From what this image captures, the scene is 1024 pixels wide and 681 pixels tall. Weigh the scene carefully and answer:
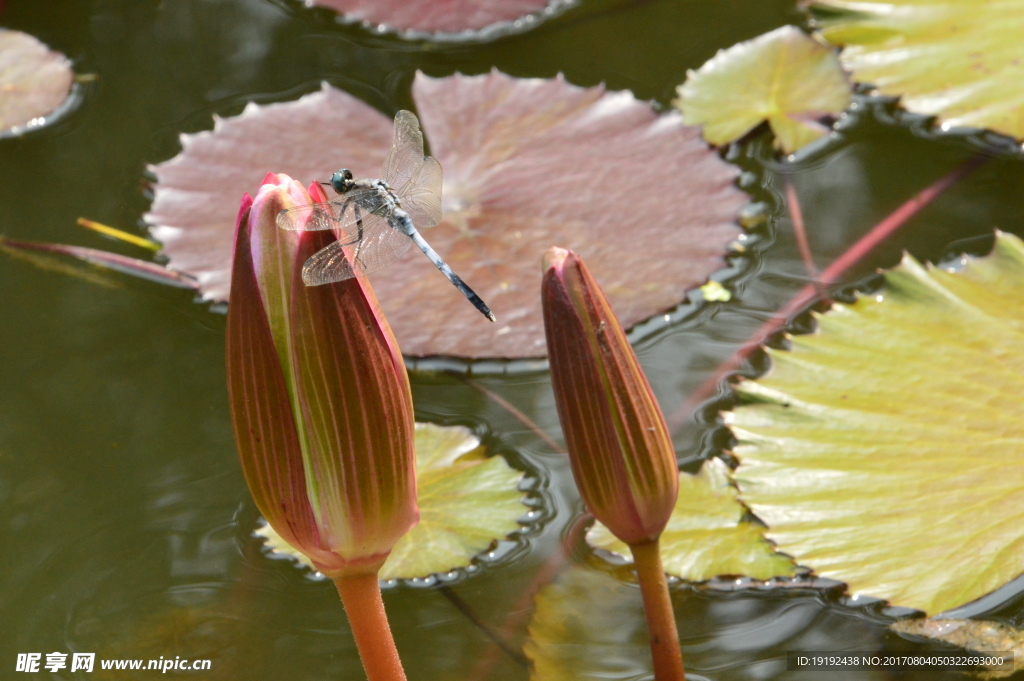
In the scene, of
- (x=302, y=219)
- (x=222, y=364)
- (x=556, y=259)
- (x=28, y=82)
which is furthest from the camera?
(x=28, y=82)

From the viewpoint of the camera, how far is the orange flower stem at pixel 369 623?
3.24ft

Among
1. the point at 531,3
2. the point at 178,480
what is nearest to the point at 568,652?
the point at 178,480

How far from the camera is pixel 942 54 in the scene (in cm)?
224

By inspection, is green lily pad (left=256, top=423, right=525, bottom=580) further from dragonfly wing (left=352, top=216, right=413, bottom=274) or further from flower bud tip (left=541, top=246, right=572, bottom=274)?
flower bud tip (left=541, top=246, right=572, bottom=274)

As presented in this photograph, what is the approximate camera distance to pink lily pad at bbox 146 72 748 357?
6.04 feet

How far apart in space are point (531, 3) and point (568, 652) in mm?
2014

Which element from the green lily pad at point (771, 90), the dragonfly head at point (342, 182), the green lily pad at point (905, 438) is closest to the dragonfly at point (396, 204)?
the dragonfly head at point (342, 182)

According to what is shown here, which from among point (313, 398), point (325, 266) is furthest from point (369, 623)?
point (325, 266)

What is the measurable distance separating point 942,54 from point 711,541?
4.96 feet

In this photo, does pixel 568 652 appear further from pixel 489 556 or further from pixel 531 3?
pixel 531 3

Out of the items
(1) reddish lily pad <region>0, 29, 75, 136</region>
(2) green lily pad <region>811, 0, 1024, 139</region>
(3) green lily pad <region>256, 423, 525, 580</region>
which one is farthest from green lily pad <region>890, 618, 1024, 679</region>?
(1) reddish lily pad <region>0, 29, 75, 136</region>

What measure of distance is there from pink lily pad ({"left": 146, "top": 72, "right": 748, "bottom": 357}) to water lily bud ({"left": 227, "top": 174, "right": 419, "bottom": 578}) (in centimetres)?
82

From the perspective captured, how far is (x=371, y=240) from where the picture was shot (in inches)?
51.9

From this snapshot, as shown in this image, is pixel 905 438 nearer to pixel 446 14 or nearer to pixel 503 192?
pixel 503 192
